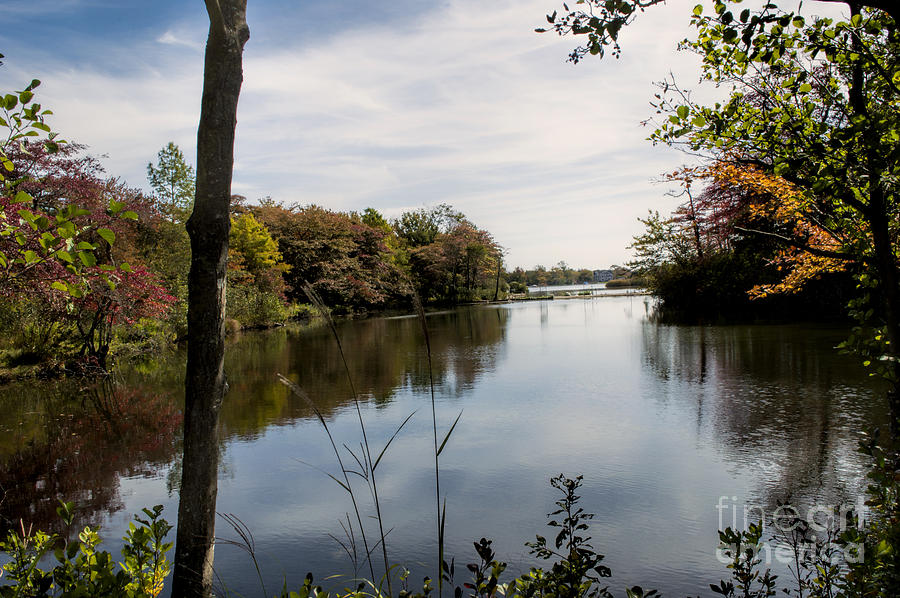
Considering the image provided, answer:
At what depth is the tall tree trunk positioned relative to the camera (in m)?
2.01

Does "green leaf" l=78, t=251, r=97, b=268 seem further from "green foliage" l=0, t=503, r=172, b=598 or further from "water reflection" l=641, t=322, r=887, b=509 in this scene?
"water reflection" l=641, t=322, r=887, b=509

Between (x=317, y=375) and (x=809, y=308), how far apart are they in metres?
14.8

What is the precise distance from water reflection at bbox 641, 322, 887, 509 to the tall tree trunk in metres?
3.25

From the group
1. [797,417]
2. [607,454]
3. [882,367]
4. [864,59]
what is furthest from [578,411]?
[864,59]

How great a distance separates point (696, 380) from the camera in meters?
7.82

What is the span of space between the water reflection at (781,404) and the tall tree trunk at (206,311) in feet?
10.7

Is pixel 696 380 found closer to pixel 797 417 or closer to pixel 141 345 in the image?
pixel 797 417

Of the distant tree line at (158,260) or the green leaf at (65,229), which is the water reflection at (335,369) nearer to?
the distant tree line at (158,260)

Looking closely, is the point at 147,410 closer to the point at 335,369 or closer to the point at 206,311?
the point at 335,369

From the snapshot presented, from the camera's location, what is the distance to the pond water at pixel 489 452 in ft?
11.0

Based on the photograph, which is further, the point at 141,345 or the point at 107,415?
the point at 141,345

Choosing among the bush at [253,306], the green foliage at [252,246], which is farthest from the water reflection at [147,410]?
the green foliage at [252,246]

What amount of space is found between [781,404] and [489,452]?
11.1 ft

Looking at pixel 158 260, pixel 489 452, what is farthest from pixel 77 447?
pixel 158 260
